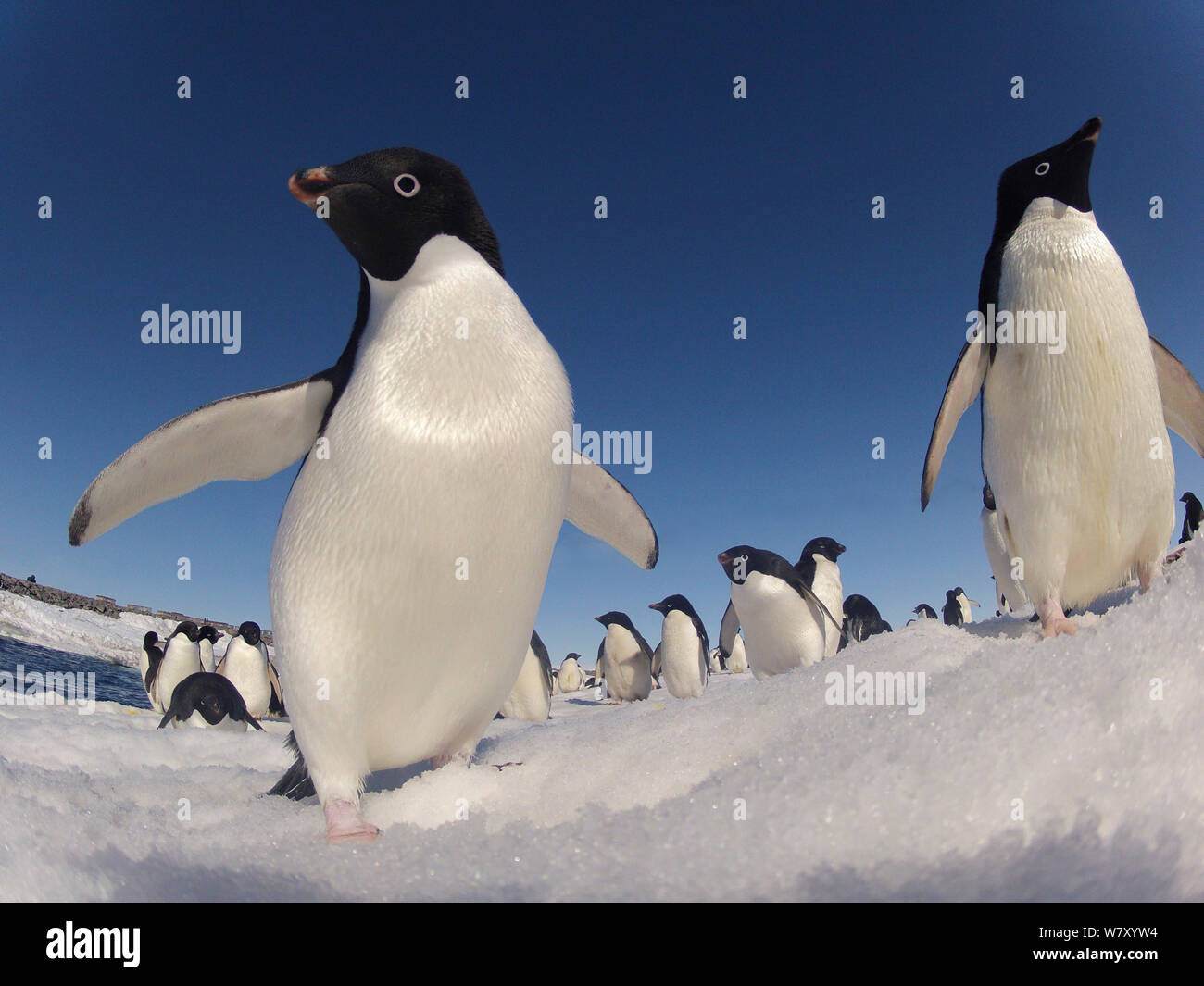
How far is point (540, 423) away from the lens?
165 cm

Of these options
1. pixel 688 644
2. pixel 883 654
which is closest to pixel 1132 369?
pixel 883 654

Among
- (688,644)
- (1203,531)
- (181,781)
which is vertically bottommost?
(688,644)

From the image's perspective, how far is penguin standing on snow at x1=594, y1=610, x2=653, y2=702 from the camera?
1007cm

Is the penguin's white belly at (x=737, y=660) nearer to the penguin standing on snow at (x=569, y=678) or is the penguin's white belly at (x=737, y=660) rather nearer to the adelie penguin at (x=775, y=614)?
Answer: the penguin standing on snow at (x=569, y=678)

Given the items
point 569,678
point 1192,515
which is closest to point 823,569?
point 1192,515

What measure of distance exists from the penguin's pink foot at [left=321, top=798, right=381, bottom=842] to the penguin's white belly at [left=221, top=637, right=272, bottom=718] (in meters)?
9.02

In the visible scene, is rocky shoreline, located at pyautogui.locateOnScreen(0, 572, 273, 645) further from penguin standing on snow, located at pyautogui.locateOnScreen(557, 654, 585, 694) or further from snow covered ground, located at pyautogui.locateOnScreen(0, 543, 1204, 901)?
snow covered ground, located at pyautogui.locateOnScreen(0, 543, 1204, 901)

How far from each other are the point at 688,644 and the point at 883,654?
774cm

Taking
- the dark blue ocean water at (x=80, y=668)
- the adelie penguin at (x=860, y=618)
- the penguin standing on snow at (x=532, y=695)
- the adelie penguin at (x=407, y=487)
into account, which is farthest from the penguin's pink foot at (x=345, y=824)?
the dark blue ocean water at (x=80, y=668)

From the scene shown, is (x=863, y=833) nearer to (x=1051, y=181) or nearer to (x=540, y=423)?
(x=540, y=423)

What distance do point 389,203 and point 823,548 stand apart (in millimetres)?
7608

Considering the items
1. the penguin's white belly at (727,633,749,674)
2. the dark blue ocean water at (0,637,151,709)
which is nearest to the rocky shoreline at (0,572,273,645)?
the dark blue ocean water at (0,637,151,709)

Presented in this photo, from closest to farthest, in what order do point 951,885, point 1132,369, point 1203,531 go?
point 951,885, point 1203,531, point 1132,369

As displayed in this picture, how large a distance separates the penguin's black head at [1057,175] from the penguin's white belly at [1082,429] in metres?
0.12
